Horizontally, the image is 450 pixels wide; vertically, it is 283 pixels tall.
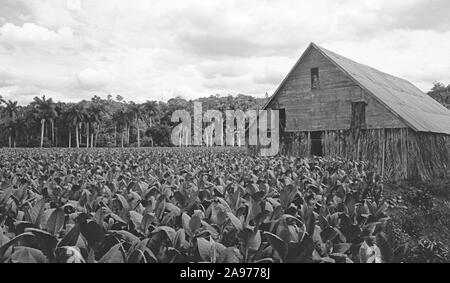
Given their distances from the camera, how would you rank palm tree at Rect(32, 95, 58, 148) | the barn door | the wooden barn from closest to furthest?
the wooden barn → the barn door → palm tree at Rect(32, 95, 58, 148)

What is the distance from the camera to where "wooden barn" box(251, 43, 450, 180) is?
17641mm

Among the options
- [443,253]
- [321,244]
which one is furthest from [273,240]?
[443,253]

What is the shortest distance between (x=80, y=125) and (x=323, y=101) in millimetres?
76067

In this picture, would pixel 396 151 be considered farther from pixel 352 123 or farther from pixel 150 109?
pixel 150 109

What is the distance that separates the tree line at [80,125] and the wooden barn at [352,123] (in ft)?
211

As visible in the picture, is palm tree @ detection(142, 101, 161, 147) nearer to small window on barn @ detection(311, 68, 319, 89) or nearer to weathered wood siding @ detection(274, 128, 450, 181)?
small window on barn @ detection(311, 68, 319, 89)

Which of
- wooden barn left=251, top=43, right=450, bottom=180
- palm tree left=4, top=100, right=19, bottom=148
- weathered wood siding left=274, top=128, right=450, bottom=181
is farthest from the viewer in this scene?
palm tree left=4, top=100, right=19, bottom=148

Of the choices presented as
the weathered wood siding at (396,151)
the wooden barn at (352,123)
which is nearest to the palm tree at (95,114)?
the wooden barn at (352,123)

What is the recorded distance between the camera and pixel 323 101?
69.1ft

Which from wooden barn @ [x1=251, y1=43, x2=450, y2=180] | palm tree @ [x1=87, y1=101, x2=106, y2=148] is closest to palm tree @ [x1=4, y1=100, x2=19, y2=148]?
palm tree @ [x1=87, y1=101, x2=106, y2=148]

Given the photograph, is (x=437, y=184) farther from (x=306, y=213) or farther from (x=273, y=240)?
(x=273, y=240)

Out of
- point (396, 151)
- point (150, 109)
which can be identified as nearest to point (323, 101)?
point (396, 151)

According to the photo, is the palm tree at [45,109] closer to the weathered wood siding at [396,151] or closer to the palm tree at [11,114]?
the palm tree at [11,114]
